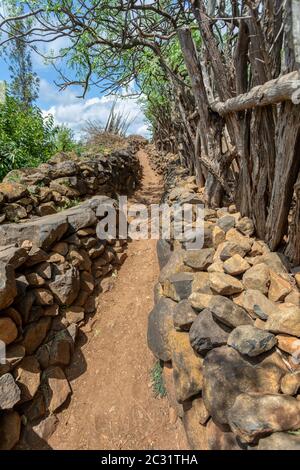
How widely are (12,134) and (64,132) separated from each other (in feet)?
6.50

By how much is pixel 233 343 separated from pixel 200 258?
3.54 ft

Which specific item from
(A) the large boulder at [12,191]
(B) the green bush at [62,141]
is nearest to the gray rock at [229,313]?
(A) the large boulder at [12,191]

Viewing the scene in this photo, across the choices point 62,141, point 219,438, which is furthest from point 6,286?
point 62,141

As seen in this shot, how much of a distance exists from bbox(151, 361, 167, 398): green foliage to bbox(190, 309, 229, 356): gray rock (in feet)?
2.32

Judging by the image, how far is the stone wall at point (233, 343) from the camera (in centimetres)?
149

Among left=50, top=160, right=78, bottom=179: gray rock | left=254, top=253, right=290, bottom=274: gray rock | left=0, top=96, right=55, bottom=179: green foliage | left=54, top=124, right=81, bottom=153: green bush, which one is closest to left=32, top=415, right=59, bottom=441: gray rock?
left=254, top=253, right=290, bottom=274: gray rock

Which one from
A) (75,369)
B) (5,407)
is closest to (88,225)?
(75,369)

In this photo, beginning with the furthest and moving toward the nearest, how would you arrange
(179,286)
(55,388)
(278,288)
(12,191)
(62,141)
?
(62,141)
(12,191)
(179,286)
(55,388)
(278,288)

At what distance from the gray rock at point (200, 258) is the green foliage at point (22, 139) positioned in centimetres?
366

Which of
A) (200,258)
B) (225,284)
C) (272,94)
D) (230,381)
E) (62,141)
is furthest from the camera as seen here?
(62,141)

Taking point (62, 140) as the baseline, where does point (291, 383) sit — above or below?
below

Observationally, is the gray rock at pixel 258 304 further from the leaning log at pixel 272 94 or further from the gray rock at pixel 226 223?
the leaning log at pixel 272 94

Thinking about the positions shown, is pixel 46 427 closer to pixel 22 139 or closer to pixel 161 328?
pixel 161 328

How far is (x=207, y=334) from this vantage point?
78.6 inches
